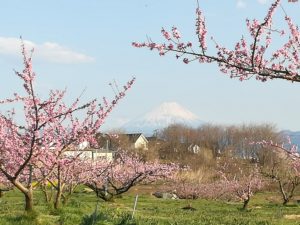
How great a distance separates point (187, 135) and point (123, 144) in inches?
1032

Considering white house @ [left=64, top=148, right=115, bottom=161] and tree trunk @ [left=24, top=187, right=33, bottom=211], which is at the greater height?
white house @ [left=64, top=148, right=115, bottom=161]

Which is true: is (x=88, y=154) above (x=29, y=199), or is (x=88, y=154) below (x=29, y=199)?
above

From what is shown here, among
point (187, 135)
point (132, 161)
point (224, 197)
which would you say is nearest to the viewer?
point (132, 161)

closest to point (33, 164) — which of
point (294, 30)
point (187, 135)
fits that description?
point (294, 30)

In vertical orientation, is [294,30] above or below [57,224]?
above

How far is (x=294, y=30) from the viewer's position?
7.82 meters

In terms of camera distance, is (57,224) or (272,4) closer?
(272,4)

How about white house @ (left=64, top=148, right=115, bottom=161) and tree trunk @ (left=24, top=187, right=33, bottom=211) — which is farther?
white house @ (left=64, top=148, right=115, bottom=161)

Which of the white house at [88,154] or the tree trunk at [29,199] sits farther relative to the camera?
the white house at [88,154]

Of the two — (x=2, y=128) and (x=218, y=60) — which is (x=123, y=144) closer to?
(x=2, y=128)

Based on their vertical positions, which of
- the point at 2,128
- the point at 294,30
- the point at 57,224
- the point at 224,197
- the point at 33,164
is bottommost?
the point at 224,197

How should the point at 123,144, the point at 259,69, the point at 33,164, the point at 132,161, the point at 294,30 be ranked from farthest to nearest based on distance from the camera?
the point at 123,144 → the point at 132,161 → the point at 33,164 → the point at 294,30 → the point at 259,69

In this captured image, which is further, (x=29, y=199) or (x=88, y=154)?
(x=88, y=154)

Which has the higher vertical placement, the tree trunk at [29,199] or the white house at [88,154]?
the white house at [88,154]
